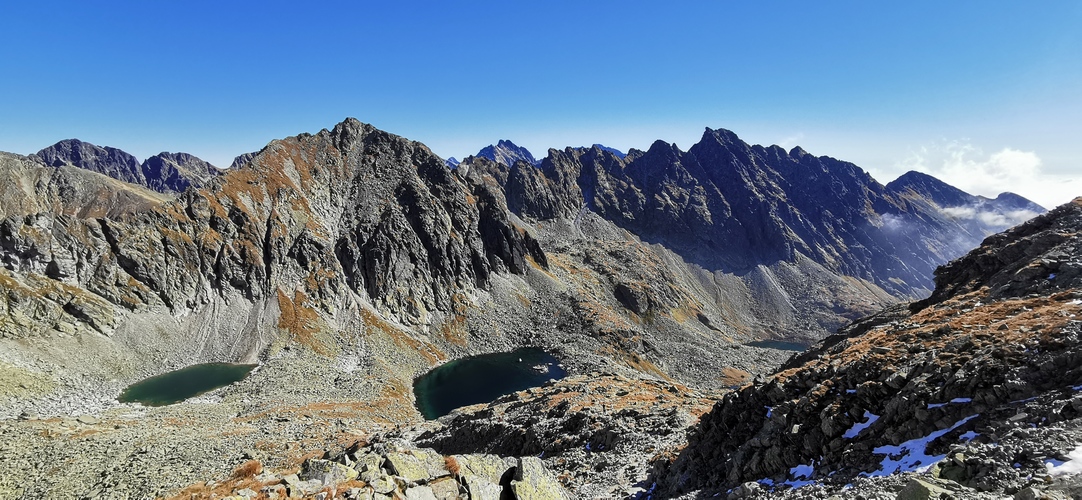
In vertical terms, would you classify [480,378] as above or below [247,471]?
below

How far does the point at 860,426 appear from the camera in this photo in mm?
18359

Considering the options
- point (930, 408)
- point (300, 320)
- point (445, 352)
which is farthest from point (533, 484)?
point (300, 320)

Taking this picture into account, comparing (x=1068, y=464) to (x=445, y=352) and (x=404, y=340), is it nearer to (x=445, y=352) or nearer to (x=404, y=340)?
(x=445, y=352)

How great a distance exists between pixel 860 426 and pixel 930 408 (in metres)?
2.48

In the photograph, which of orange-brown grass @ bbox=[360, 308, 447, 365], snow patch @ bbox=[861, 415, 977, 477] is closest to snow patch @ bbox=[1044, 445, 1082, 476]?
snow patch @ bbox=[861, 415, 977, 477]

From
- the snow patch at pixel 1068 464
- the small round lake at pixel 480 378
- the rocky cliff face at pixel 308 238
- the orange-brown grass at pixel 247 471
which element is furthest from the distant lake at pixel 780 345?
the orange-brown grass at pixel 247 471

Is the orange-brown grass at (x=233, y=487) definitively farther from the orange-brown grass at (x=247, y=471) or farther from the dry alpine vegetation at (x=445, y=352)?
the dry alpine vegetation at (x=445, y=352)

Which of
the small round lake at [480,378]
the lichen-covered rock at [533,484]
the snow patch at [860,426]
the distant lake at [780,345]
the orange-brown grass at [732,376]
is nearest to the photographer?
the lichen-covered rock at [533,484]

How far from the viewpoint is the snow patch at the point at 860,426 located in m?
18.1

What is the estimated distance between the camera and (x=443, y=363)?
308 feet

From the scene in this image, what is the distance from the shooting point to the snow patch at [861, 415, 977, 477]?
49.3ft

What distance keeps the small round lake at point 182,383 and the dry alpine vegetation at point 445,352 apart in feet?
8.08

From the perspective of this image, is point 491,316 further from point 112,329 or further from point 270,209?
point 112,329

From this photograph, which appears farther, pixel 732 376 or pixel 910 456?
pixel 732 376
